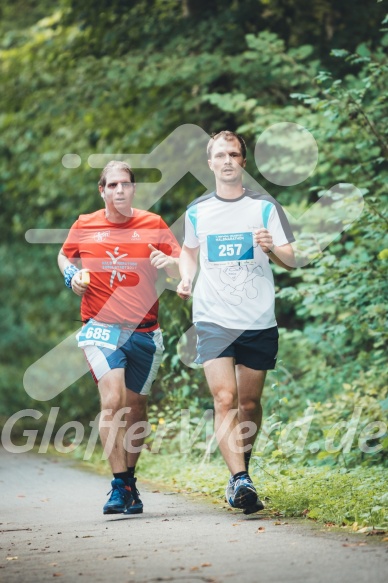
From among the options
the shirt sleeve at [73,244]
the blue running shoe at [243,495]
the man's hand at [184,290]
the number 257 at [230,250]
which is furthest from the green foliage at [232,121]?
the shirt sleeve at [73,244]

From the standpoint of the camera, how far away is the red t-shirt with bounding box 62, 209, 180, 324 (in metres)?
7.19

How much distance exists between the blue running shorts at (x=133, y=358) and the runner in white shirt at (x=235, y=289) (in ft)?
1.51

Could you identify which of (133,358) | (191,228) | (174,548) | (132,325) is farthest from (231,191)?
(174,548)

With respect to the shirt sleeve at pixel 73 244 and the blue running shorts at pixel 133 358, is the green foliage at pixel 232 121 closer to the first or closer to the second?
the blue running shorts at pixel 133 358

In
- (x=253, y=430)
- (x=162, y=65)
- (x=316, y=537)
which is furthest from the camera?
(x=162, y=65)

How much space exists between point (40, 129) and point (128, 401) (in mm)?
9775

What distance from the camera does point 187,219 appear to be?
281 inches

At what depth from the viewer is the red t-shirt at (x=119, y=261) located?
719 cm

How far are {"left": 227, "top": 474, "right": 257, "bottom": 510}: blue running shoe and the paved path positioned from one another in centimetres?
9

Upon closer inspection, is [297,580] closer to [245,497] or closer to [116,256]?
[245,497]

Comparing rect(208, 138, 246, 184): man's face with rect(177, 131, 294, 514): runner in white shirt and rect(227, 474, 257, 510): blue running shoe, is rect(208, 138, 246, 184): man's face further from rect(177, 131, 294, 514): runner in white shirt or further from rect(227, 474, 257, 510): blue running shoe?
rect(227, 474, 257, 510): blue running shoe

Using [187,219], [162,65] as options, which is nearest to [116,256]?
[187,219]

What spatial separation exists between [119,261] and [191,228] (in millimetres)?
534

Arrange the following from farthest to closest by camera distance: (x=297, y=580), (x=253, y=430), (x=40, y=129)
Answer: (x=40, y=129), (x=253, y=430), (x=297, y=580)
